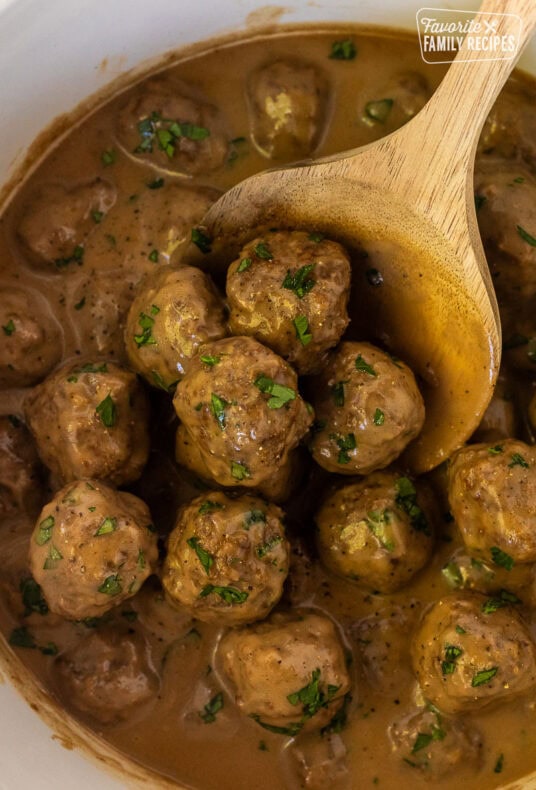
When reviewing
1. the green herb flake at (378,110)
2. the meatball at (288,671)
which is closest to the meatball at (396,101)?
the green herb flake at (378,110)

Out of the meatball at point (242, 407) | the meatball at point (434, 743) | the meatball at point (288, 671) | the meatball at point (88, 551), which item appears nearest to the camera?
the meatball at point (242, 407)

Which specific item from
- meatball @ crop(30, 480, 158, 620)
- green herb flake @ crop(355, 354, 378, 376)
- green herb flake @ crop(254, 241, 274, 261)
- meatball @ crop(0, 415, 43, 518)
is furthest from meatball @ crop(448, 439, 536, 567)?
meatball @ crop(0, 415, 43, 518)

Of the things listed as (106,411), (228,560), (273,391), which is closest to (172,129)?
(106,411)

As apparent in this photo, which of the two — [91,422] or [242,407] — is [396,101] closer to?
[242,407]

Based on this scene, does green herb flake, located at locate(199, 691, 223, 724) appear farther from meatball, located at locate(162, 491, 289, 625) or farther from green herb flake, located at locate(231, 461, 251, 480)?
green herb flake, located at locate(231, 461, 251, 480)

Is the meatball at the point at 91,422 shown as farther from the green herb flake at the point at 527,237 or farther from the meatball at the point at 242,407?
the green herb flake at the point at 527,237

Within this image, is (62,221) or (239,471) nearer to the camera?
(239,471)
